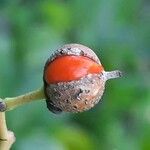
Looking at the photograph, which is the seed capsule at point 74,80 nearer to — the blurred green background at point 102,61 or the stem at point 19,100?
the stem at point 19,100

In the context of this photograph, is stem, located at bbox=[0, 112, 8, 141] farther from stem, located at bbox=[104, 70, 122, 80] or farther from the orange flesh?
stem, located at bbox=[104, 70, 122, 80]

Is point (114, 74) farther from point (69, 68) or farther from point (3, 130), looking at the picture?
point (3, 130)

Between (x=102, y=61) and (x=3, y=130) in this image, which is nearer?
(x=3, y=130)

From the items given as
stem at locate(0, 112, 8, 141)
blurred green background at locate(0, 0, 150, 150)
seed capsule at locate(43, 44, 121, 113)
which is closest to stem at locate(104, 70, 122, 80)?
seed capsule at locate(43, 44, 121, 113)

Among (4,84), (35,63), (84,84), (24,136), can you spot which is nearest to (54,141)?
(24,136)

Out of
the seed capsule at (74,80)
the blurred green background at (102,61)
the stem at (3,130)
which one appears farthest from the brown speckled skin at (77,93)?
the blurred green background at (102,61)

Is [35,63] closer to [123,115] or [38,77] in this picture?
[38,77]

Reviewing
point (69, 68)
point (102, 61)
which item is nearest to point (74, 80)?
point (69, 68)
